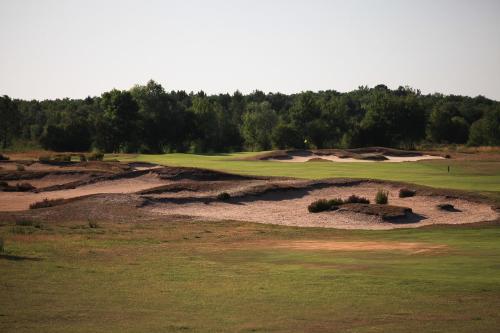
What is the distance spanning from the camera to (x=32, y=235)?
960 inches

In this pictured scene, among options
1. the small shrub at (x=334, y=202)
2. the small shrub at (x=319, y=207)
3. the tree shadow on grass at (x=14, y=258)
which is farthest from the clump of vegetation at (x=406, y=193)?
the tree shadow on grass at (x=14, y=258)

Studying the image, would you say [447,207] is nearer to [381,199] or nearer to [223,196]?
[381,199]

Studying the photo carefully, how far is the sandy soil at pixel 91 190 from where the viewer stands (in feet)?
130

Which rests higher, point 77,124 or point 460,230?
point 77,124

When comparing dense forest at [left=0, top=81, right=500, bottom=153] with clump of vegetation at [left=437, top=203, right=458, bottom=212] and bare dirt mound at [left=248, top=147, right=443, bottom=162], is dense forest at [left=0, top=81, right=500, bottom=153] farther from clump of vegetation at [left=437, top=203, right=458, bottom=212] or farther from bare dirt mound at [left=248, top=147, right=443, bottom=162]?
clump of vegetation at [left=437, top=203, right=458, bottom=212]

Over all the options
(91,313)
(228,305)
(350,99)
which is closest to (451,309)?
(228,305)

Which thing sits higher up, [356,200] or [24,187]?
[356,200]

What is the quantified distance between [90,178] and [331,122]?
68.3 m

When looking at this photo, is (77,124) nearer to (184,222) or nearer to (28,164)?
(28,164)

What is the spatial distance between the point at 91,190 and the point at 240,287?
A: 2996 centimetres

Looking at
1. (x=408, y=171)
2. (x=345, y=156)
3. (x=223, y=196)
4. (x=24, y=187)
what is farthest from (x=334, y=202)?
(x=345, y=156)

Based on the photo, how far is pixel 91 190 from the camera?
42.5m

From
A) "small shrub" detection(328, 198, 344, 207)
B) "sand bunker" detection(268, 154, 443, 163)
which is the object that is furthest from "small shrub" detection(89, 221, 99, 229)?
"sand bunker" detection(268, 154, 443, 163)

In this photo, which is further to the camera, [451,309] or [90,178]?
[90,178]
